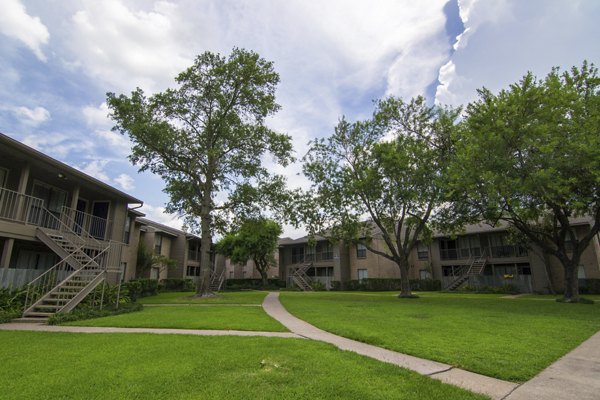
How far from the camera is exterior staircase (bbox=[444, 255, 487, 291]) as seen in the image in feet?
105

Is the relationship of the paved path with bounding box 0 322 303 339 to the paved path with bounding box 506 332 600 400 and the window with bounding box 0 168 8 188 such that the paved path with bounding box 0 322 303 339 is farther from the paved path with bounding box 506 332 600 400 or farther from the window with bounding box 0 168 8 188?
the window with bounding box 0 168 8 188

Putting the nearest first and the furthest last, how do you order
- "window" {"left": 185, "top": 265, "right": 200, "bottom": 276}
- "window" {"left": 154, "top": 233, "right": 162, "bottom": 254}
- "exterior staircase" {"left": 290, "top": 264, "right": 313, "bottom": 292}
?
"window" {"left": 154, "top": 233, "right": 162, "bottom": 254}
"exterior staircase" {"left": 290, "top": 264, "right": 313, "bottom": 292}
"window" {"left": 185, "top": 265, "right": 200, "bottom": 276}

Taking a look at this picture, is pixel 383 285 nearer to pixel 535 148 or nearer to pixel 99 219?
pixel 535 148

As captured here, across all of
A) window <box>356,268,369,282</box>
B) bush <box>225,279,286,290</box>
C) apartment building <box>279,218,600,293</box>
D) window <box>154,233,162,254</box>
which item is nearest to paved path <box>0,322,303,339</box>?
apartment building <box>279,218,600,293</box>

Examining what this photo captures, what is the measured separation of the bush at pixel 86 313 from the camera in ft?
33.9

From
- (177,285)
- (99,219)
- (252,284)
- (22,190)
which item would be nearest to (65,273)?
(22,190)

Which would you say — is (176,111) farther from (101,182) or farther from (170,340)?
(170,340)

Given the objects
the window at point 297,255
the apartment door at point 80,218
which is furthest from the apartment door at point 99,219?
the window at point 297,255

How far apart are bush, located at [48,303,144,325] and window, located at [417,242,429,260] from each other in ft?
101

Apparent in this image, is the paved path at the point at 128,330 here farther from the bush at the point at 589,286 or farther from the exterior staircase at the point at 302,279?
the exterior staircase at the point at 302,279

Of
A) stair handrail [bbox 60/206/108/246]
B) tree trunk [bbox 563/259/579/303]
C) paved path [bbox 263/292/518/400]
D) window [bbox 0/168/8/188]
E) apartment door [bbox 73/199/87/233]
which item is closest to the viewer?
paved path [bbox 263/292/518/400]

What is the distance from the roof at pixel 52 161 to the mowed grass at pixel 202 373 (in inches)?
320

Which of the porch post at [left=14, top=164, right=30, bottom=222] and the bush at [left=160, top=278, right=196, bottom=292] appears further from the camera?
the bush at [left=160, top=278, right=196, bottom=292]

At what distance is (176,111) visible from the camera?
22.8 metres
